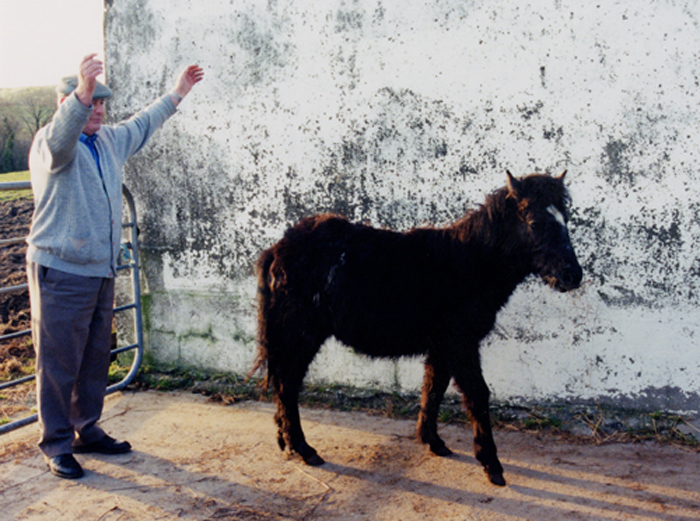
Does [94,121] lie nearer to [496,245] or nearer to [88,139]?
[88,139]

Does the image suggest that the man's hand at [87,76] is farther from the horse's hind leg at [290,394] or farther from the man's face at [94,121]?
the horse's hind leg at [290,394]

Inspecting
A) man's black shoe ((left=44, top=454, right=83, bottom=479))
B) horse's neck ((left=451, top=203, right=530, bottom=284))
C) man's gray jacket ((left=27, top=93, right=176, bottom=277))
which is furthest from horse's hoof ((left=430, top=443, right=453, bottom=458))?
man's gray jacket ((left=27, top=93, right=176, bottom=277))

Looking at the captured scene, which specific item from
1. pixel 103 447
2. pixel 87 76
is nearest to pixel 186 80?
pixel 87 76

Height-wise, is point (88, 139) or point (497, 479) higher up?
point (88, 139)

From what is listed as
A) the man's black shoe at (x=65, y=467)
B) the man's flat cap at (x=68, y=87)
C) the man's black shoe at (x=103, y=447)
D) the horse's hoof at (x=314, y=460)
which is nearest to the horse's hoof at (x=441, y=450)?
the horse's hoof at (x=314, y=460)

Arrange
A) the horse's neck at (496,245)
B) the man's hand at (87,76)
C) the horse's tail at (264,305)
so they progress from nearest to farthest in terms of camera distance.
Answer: the man's hand at (87,76)
the horse's neck at (496,245)
the horse's tail at (264,305)

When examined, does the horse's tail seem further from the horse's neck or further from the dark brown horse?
the horse's neck

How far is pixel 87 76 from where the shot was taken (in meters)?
2.97

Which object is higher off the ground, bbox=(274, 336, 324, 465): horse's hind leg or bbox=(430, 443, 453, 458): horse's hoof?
bbox=(274, 336, 324, 465): horse's hind leg

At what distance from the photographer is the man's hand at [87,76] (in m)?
2.97

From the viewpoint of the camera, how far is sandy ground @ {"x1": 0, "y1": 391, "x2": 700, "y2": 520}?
3090 mm

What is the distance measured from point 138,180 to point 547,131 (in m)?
3.80

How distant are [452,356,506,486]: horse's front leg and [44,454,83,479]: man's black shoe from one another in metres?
2.47

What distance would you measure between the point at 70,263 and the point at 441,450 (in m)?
2.70
